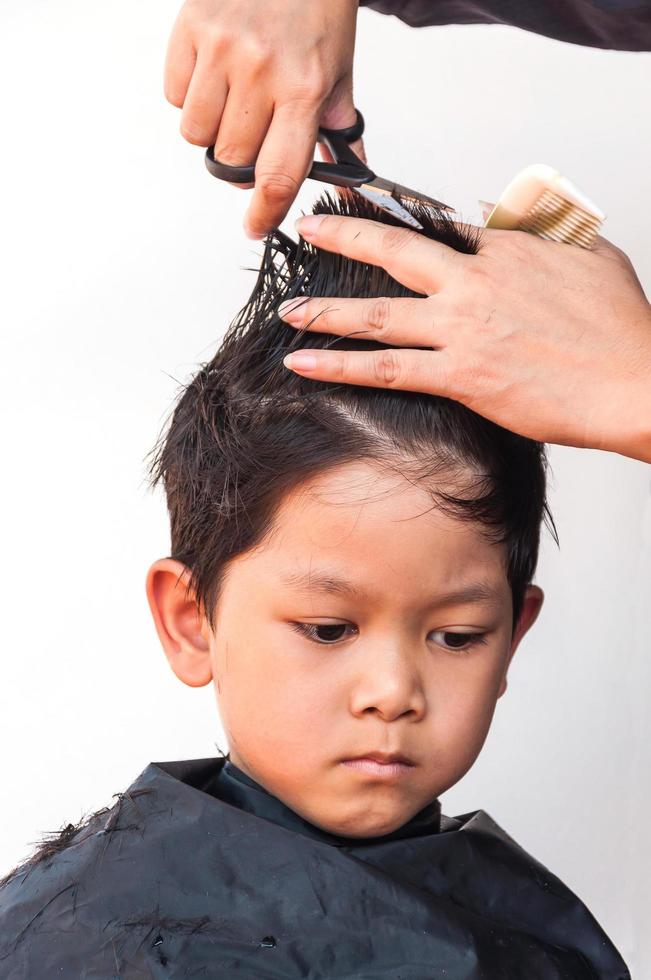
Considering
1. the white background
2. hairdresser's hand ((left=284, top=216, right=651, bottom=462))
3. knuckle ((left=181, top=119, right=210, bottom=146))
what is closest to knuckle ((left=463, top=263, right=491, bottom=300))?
hairdresser's hand ((left=284, top=216, right=651, bottom=462))

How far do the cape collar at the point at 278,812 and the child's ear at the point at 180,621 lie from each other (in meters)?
0.12

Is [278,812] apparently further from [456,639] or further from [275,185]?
[275,185]

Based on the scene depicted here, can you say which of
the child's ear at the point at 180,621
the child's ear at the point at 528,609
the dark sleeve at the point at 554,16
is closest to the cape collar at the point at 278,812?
the child's ear at the point at 180,621

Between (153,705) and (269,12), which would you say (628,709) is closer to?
(153,705)

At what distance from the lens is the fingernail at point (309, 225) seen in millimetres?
1386

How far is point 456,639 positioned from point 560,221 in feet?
1.51

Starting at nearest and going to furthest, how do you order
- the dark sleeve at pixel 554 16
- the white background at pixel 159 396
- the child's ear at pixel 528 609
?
the child's ear at pixel 528 609
the dark sleeve at pixel 554 16
the white background at pixel 159 396

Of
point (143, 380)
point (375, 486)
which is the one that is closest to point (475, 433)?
point (375, 486)

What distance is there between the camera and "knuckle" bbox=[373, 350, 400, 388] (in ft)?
4.38

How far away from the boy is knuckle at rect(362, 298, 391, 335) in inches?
3.3

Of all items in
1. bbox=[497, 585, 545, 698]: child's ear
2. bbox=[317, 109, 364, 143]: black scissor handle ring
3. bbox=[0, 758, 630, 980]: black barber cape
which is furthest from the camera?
bbox=[497, 585, 545, 698]: child's ear

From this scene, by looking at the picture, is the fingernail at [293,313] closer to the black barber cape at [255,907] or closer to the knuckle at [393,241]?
the knuckle at [393,241]

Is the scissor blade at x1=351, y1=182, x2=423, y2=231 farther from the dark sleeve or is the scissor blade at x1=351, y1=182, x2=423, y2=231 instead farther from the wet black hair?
the dark sleeve

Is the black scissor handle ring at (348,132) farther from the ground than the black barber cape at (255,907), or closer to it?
farther from the ground
